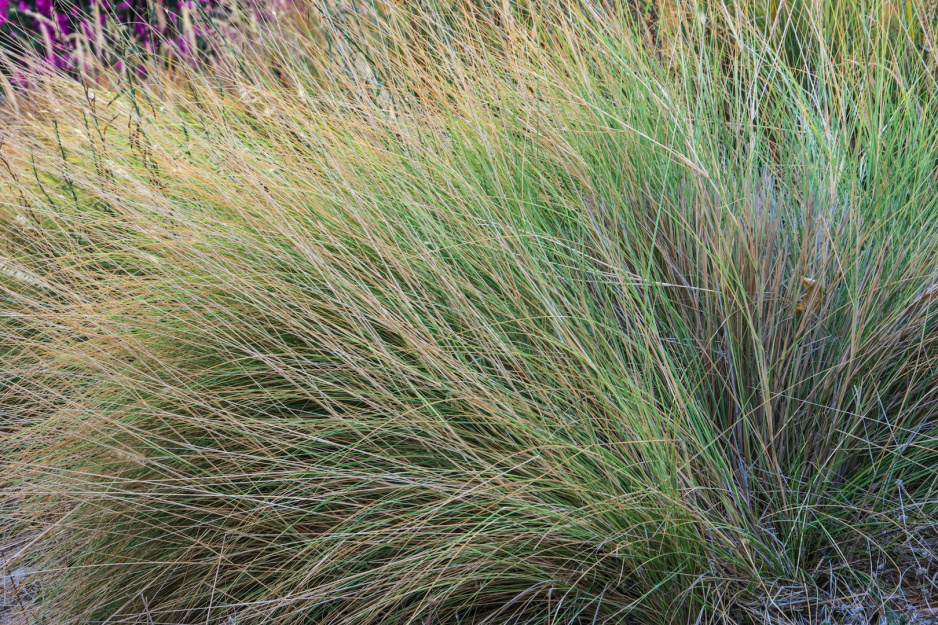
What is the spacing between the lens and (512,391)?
166 centimetres

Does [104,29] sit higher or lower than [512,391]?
higher

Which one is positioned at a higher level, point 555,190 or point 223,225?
point 223,225

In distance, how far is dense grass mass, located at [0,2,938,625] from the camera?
150 cm

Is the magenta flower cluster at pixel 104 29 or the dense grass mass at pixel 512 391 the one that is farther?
the magenta flower cluster at pixel 104 29

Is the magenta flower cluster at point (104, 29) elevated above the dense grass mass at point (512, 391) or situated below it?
above

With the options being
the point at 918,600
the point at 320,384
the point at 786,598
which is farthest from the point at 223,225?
the point at 918,600

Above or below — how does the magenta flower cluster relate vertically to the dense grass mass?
above

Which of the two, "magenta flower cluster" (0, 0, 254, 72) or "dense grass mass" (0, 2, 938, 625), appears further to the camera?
"magenta flower cluster" (0, 0, 254, 72)

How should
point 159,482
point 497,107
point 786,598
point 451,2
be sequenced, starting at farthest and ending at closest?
point 451,2 < point 497,107 < point 159,482 < point 786,598

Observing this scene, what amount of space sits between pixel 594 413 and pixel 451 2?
1.63 meters

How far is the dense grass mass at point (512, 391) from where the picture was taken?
150 cm

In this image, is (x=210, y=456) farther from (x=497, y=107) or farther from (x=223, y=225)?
(x=497, y=107)

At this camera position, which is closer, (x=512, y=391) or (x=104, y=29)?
(x=512, y=391)

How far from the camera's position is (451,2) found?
2699 millimetres
